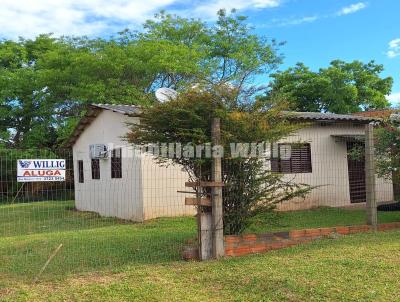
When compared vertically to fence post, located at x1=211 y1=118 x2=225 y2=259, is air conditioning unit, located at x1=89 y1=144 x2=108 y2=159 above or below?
above

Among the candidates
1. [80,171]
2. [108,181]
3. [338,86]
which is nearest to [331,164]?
[108,181]

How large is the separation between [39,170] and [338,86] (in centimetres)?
2495

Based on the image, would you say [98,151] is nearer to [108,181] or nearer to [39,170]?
[108,181]

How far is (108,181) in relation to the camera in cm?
1583

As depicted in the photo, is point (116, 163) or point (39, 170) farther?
point (116, 163)

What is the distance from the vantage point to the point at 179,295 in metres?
5.11

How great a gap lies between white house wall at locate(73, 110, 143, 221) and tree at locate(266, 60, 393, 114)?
1488 cm

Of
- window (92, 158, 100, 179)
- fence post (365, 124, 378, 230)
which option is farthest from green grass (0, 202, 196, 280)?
fence post (365, 124, 378, 230)

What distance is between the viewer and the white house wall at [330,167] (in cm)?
1559

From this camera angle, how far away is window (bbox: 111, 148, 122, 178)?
15.2 metres

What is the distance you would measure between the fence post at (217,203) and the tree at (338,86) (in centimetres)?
2230

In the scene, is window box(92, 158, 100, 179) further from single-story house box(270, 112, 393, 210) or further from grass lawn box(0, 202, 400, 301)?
grass lawn box(0, 202, 400, 301)

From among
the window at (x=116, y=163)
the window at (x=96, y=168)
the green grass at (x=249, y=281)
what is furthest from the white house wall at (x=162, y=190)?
the green grass at (x=249, y=281)

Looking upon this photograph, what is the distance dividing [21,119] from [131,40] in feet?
28.3
